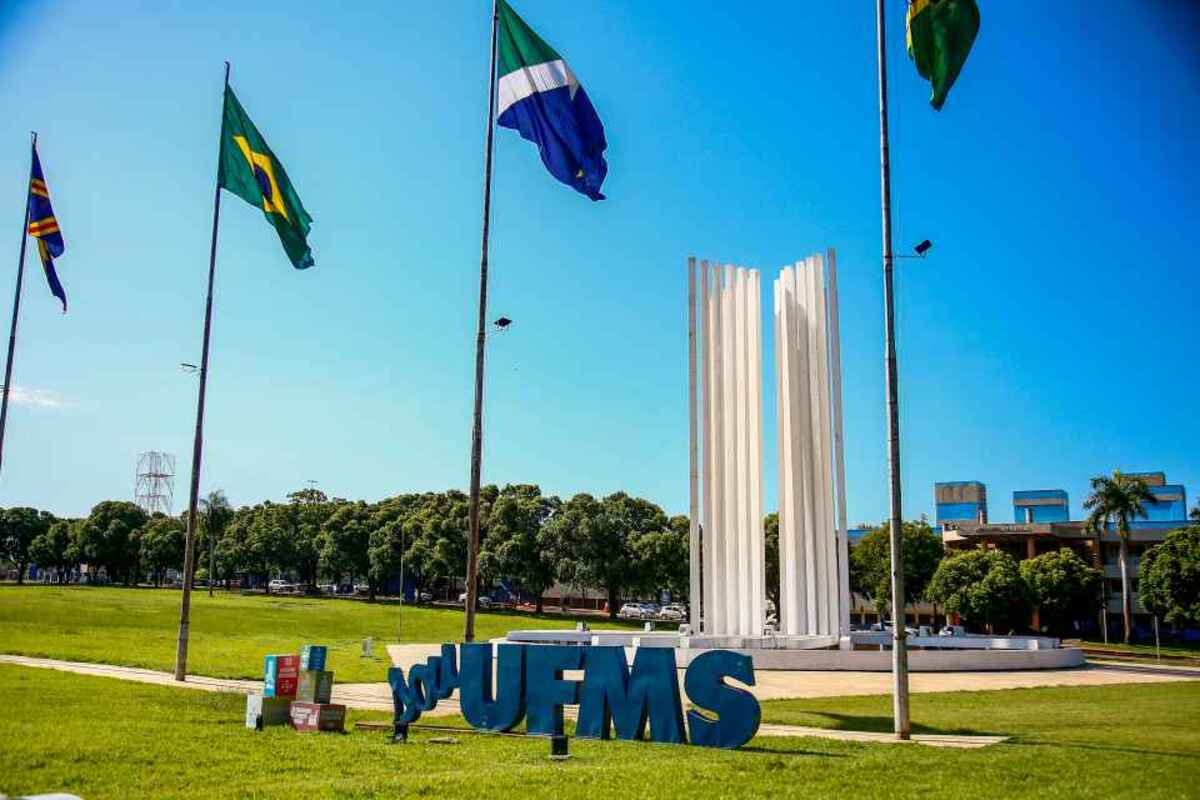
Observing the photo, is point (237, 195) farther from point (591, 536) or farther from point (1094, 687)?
point (591, 536)

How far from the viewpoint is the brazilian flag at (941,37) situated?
727 inches

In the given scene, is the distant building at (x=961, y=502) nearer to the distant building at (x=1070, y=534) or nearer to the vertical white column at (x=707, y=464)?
the distant building at (x=1070, y=534)

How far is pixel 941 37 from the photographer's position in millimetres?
18578

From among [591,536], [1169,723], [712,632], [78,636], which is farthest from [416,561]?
[1169,723]

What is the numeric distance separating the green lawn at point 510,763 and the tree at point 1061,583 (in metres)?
59.3

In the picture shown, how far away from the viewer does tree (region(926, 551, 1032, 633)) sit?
7331 cm

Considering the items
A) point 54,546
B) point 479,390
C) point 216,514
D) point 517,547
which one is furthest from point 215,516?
point 479,390

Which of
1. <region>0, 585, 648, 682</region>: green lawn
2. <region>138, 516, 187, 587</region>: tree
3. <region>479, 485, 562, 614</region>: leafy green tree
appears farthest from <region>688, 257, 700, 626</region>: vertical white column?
<region>138, 516, 187, 587</region>: tree

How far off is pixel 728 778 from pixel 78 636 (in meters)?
37.4

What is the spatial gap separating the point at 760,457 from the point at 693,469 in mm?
2901

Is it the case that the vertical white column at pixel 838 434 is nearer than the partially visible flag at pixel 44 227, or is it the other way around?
the partially visible flag at pixel 44 227

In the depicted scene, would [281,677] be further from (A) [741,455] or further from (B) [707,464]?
(A) [741,455]

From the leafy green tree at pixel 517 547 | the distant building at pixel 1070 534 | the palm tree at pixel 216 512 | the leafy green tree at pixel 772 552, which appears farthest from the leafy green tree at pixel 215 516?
the distant building at pixel 1070 534

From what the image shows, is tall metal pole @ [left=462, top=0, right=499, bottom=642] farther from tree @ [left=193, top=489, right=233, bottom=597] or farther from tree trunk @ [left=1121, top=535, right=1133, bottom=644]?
tree @ [left=193, top=489, right=233, bottom=597]
